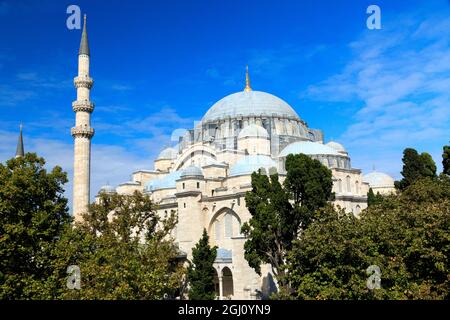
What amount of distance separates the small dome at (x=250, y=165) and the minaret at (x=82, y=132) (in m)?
10.4

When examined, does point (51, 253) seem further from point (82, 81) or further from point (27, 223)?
point (82, 81)

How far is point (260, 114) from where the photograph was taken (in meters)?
46.3

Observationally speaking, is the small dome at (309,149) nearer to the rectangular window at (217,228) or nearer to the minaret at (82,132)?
the rectangular window at (217,228)

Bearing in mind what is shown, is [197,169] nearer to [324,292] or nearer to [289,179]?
[289,179]

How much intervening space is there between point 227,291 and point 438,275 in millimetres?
18234

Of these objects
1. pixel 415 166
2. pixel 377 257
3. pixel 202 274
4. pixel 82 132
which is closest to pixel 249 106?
pixel 82 132

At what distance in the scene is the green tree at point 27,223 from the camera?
1992cm

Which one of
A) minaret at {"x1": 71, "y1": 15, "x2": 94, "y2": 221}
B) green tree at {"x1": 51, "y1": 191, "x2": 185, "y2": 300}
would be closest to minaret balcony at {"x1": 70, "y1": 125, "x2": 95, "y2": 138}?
minaret at {"x1": 71, "y1": 15, "x2": 94, "y2": 221}

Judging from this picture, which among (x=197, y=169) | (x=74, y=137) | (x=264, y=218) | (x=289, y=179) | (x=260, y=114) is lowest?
(x=264, y=218)

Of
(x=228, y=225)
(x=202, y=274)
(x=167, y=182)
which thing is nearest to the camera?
(x=202, y=274)

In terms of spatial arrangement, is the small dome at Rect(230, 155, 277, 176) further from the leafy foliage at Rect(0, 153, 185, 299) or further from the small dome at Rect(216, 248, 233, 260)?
the leafy foliage at Rect(0, 153, 185, 299)

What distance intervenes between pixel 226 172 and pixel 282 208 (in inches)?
560

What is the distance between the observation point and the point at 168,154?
48.1 metres
